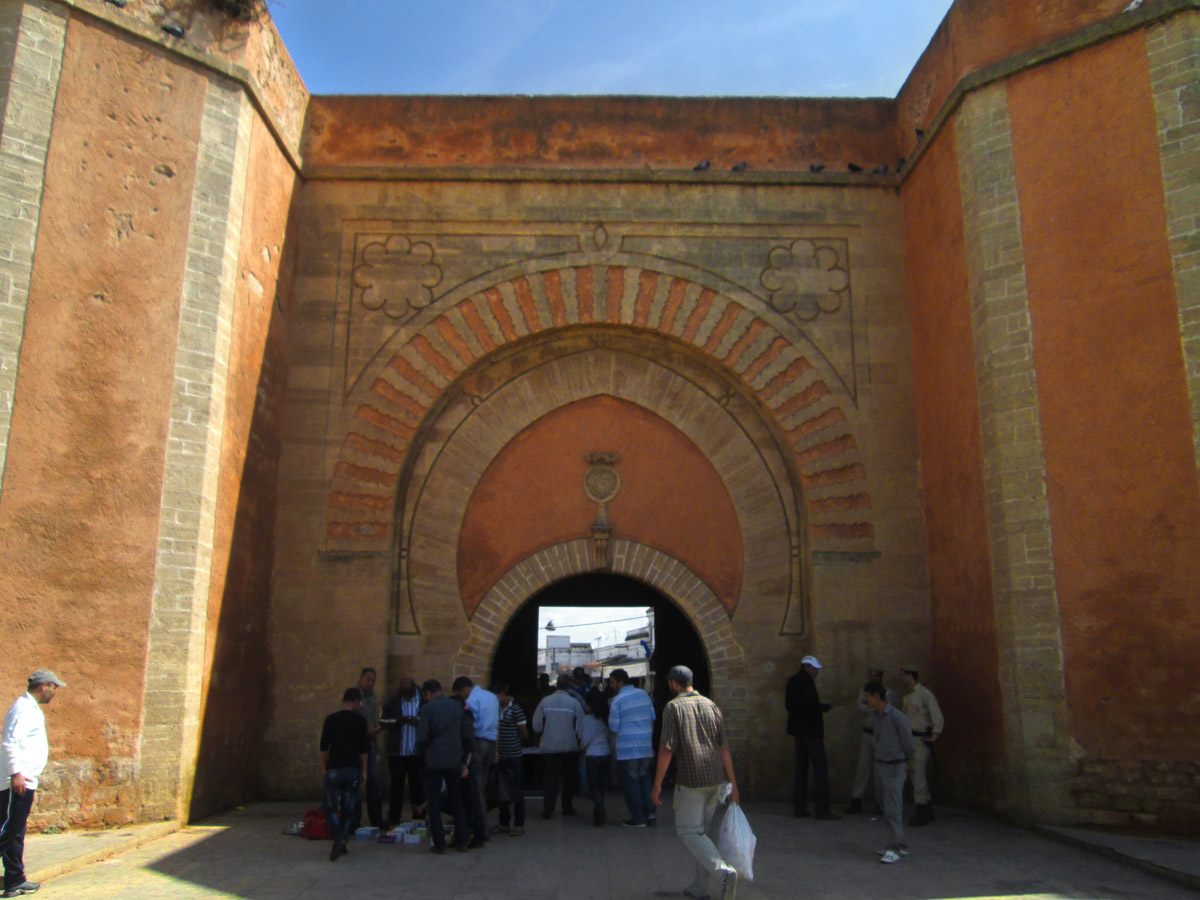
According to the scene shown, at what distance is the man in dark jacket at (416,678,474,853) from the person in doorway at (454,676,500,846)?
33cm

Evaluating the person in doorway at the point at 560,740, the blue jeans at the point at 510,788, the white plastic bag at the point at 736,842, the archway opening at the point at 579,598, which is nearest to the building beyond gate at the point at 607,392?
the person in doorway at the point at 560,740

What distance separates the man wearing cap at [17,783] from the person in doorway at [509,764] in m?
2.53

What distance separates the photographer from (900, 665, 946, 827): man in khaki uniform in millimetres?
6184

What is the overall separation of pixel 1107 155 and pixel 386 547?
565 centimetres

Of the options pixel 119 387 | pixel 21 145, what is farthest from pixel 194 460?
pixel 21 145

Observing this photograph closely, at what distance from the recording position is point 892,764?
5230mm

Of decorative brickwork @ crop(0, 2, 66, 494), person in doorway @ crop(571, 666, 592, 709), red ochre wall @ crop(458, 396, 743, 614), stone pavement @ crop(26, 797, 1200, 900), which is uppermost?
decorative brickwork @ crop(0, 2, 66, 494)

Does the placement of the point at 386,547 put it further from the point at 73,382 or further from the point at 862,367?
the point at 862,367

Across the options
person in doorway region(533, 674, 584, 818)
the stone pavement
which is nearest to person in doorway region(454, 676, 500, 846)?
the stone pavement

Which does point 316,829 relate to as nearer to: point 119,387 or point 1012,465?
point 119,387

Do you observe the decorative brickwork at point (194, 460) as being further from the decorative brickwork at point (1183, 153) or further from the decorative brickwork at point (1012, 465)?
the decorative brickwork at point (1183, 153)

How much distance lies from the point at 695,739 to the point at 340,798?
2177 mm

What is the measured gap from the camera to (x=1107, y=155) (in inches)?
249

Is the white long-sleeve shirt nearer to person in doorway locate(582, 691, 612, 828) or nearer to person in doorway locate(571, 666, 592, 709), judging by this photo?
person in doorway locate(582, 691, 612, 828)
